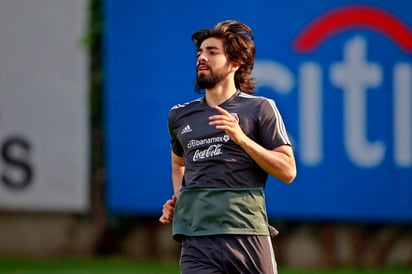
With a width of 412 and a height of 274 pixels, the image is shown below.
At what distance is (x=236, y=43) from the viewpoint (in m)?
6.20

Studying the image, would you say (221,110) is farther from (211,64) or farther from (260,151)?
(211,64)

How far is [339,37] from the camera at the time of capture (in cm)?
1249

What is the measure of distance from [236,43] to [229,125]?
63cm

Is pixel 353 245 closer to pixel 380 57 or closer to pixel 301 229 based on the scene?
pixel 301 229

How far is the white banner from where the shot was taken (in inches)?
508

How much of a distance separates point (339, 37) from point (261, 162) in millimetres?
6806

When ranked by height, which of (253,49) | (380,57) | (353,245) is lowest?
(353,245)

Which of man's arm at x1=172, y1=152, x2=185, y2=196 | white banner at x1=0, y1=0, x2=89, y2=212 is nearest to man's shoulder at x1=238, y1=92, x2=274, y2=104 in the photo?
man's arm at x1=172, y1=152, x2=185, y2=196

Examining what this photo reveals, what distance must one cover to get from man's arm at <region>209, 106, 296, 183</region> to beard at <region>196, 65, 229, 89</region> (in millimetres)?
250

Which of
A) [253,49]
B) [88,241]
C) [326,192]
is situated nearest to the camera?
[253,49]

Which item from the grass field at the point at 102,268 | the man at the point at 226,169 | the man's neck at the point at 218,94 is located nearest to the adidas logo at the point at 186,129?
the man at the point at 226,169

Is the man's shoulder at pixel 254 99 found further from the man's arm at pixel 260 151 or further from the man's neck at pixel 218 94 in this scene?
the man's arm at pixel 260 151

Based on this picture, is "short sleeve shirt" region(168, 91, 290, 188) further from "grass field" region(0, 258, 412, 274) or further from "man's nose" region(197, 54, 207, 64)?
"grass field" region(0, 258, 412, 274)

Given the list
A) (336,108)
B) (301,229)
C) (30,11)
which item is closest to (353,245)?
(301,229)
